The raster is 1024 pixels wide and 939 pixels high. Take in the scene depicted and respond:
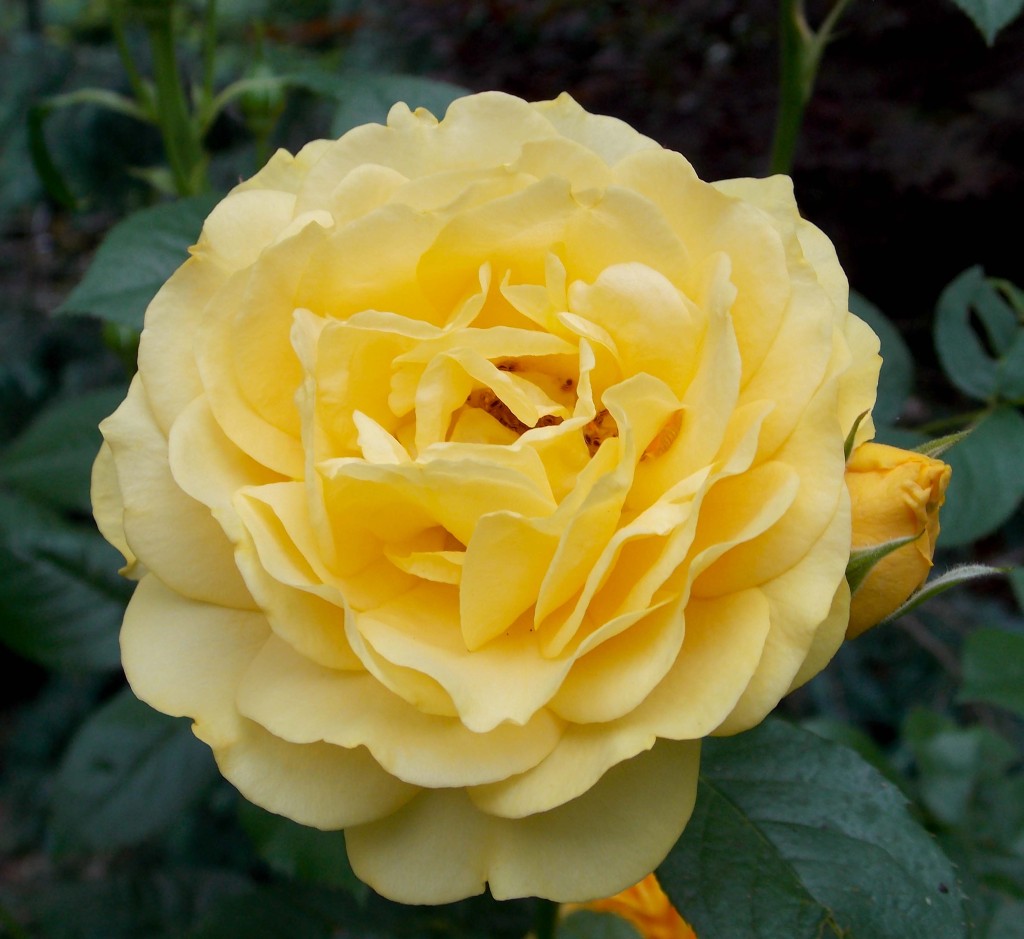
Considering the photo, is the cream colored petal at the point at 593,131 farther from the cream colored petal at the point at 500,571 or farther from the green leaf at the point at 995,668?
the green leaf at the point at 995,668

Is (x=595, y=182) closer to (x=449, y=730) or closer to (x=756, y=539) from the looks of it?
(x=756, y=539)

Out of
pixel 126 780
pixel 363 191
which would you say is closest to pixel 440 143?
pixel 363 191

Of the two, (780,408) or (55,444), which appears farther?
(55,444)

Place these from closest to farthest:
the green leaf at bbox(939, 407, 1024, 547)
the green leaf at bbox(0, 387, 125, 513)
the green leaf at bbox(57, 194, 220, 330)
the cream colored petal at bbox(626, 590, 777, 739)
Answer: the cream colored petal at bbox(626, 590, 777, 739) < the green leaf at bbox(57, 194, 220, 330) < the green leaf at bbox(939, 407, 1024, 547) < the green leaf at bbox(0, 387, 125, 513)

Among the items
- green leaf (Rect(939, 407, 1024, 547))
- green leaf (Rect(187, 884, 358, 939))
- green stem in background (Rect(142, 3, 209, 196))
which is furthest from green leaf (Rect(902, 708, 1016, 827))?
green stem in background (Rect(142, 3, 209, 196))

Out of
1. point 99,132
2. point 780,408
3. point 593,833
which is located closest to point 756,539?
point 780,408

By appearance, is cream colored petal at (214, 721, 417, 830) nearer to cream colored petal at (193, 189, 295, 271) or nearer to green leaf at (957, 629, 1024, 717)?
cream colored petal at (193, 189, 295, 271)

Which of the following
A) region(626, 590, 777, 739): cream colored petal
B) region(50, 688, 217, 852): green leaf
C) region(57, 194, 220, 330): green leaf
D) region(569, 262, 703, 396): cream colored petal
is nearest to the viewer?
region(626, 590, 777, 739): cream colored petal
